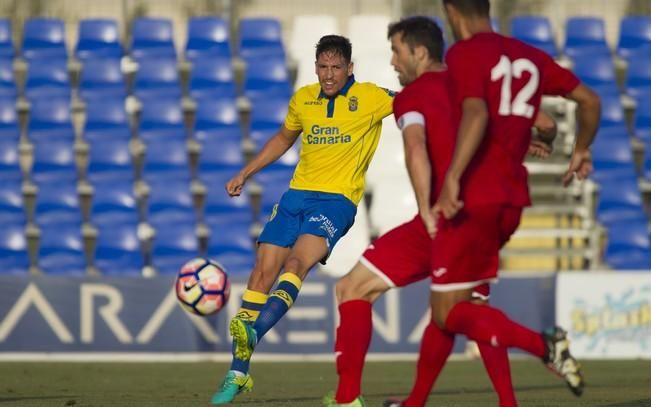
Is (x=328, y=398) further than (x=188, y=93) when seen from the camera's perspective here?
No

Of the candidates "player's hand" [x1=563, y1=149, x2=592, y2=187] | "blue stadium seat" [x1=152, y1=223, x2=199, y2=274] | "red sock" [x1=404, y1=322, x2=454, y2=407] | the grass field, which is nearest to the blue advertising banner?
the grass field

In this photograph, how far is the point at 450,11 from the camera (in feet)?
18.4

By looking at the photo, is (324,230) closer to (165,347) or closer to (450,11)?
(450,11)

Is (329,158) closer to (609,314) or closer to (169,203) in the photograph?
(609,314)

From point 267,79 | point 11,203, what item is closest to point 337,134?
point 11,203

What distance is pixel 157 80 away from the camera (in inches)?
656

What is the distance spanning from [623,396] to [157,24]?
10531 millimetres

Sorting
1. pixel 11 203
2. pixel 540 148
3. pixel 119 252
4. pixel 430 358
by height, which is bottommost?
pixel 119 252

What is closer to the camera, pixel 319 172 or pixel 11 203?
pixel 319 172

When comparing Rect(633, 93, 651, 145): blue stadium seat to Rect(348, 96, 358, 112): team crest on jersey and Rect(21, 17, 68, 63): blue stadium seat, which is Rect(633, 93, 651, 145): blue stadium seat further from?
Rect(348, 96, 358, 112): team crest on jersey

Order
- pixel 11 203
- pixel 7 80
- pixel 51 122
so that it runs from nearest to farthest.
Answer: pixel 11 203 < pixel 51 122 < pixel 7 80

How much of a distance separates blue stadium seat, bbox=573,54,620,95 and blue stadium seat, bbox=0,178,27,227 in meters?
7.47

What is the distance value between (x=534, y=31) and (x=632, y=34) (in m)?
1.42

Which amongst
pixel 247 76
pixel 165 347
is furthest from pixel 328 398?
pixel 247 76
